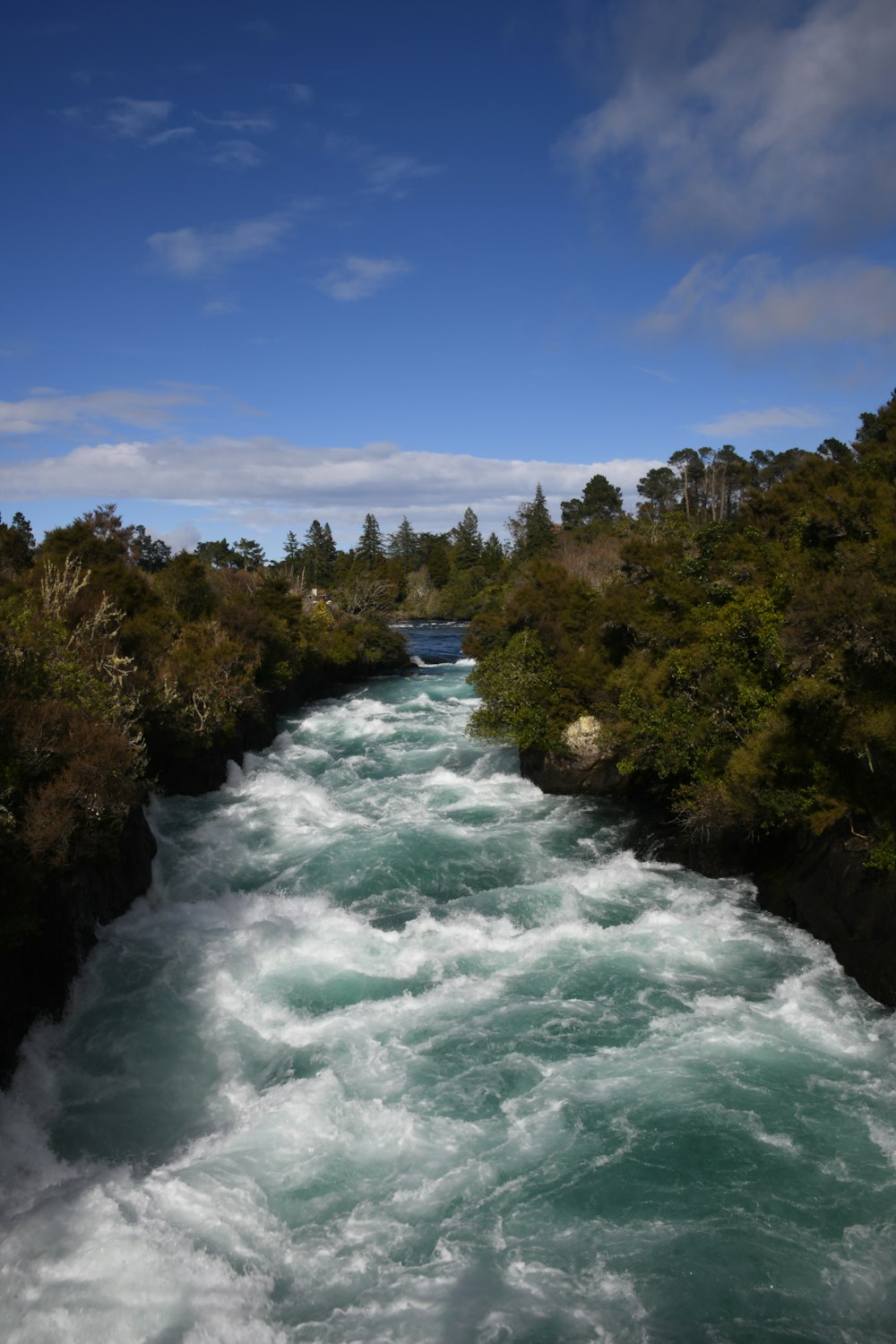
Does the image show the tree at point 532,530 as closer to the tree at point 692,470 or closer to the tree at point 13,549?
the tree at point 692,470

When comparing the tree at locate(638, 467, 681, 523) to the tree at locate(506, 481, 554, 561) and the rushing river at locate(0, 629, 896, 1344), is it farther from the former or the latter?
the rushing river at locate(0, 629, 896, 1344)

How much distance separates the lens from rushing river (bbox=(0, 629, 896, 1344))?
8812 mm

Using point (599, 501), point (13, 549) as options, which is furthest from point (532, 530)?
point (13, 549)

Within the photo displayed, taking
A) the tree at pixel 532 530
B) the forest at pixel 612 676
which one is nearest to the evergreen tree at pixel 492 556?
the tree at pixel 532 530

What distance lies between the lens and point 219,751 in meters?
29.5

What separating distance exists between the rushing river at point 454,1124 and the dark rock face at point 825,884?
497 millimetres

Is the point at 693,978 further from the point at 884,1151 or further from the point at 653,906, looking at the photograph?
the point at 884,1151

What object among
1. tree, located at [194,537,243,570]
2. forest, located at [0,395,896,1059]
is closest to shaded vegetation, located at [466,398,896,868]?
forest, located at [0,395,896,1059]

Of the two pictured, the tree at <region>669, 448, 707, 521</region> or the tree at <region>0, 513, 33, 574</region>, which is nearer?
the tree at <region>0, 513, 33, 574</region>

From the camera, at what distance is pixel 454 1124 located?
11.6 m

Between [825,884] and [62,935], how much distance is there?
1459 centimetres

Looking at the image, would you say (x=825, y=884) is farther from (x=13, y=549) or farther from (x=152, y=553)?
(x=152, y=553)

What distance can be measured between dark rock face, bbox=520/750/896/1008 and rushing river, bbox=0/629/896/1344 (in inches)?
19.6

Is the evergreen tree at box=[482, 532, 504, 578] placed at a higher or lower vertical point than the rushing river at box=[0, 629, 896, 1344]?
higher
